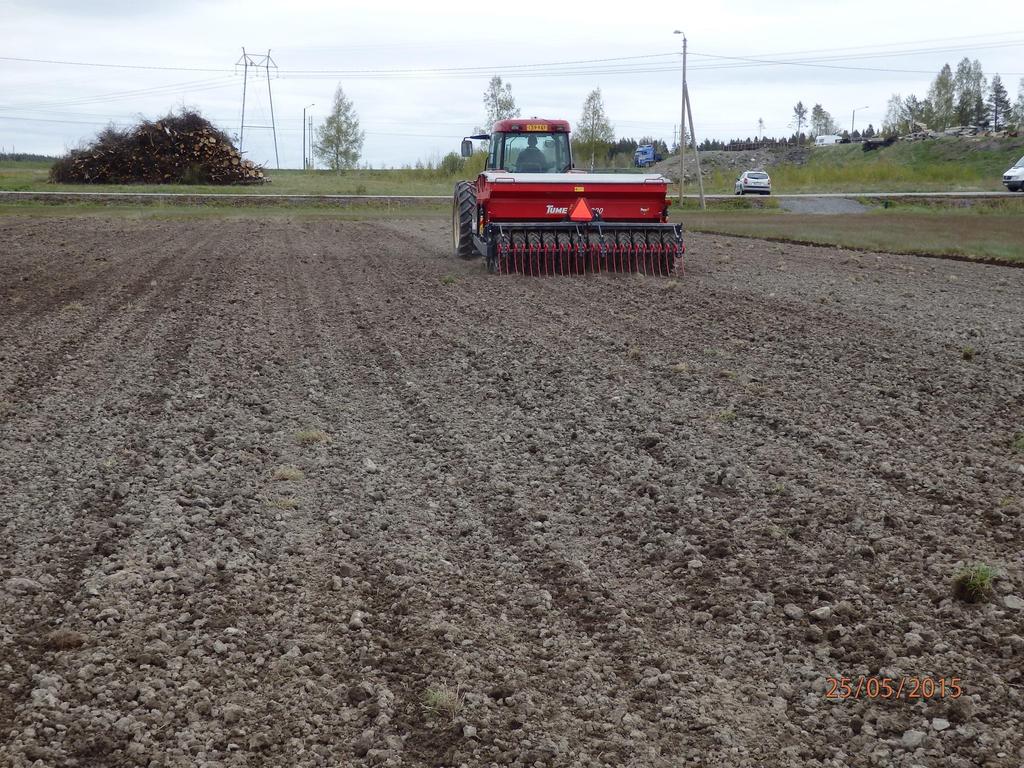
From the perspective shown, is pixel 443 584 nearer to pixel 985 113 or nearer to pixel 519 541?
pixel 519 541

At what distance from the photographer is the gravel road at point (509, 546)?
310 centimetres

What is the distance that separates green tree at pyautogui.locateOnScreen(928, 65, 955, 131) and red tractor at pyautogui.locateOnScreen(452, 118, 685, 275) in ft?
307

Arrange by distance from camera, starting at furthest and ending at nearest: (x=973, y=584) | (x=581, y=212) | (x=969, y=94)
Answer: (x=969, y=94) < (x=581, y=212) < (x=973, y=584)

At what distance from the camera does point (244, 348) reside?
29.0 feet

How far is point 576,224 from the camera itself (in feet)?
45.3

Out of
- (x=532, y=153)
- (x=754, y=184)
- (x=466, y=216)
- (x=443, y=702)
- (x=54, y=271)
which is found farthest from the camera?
(x=754, y=184)

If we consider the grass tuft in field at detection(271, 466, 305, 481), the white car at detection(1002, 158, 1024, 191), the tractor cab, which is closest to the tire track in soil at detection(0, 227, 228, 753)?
the grass tuft in field at detection(271, 466, 305, 481)

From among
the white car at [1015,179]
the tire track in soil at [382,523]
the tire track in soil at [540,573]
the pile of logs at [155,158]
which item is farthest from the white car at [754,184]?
the tire track in soil at [540,573]

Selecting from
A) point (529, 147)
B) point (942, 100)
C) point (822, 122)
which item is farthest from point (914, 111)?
point (529, 147)

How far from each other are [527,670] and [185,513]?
7.02ft

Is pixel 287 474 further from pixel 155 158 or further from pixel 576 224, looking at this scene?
pixel 155 158
